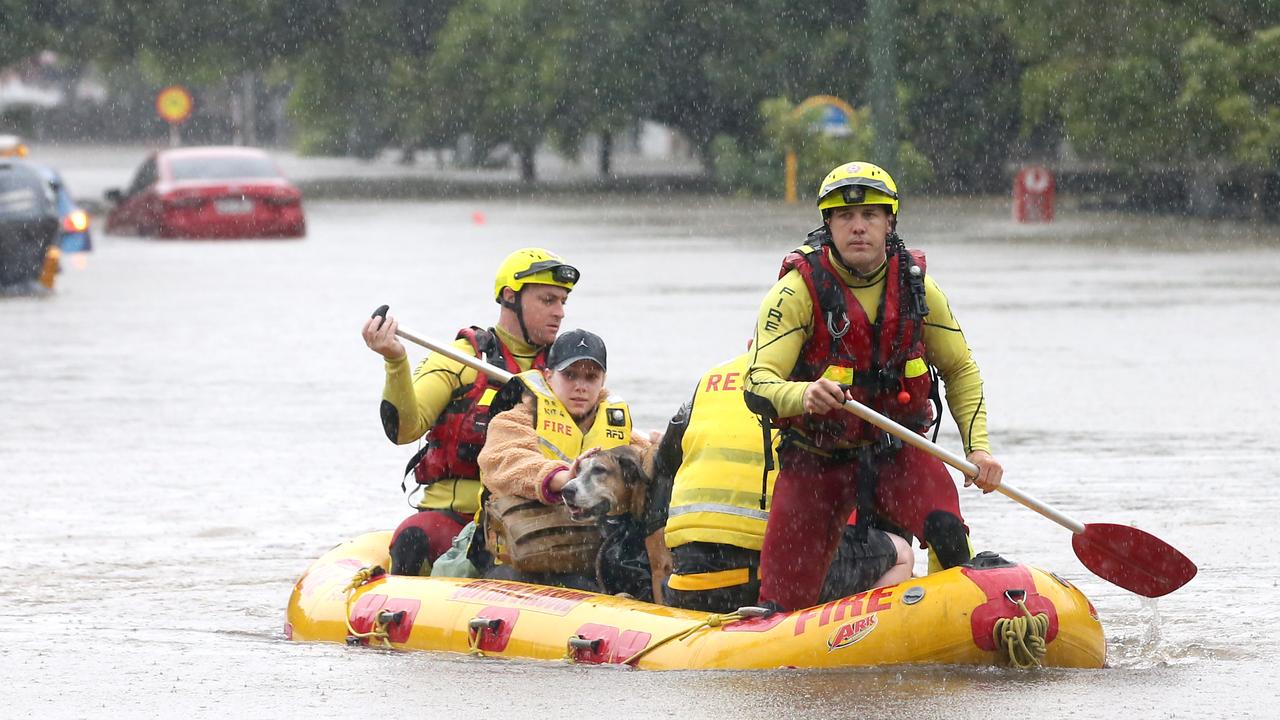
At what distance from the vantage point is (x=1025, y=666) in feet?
22.5

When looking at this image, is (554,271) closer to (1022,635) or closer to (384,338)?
(384,338)

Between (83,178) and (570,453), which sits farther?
(83,178)

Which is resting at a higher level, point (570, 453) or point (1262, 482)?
point (570, 453)

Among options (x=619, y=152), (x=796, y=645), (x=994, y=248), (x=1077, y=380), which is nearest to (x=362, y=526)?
(x=796, y=645)

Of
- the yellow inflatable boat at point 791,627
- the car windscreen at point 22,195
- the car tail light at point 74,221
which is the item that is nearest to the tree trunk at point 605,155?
the car tail light at point 74,221

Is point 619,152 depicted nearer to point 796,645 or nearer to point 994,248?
point 994,248

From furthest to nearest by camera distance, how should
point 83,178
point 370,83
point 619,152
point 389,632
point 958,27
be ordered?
1. point 619,152
2. point 83,178
3. point 370,83
4. point 958,27
5. point 389,632

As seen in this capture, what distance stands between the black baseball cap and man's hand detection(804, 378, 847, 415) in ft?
3.73

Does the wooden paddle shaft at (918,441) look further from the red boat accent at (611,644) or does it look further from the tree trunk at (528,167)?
the tree trunk at (528,167)

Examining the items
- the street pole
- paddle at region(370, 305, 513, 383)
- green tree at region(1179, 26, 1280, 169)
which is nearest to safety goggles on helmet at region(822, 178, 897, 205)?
paddle at region(370, 305, 513, 383)

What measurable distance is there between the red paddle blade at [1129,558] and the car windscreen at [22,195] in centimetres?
1677

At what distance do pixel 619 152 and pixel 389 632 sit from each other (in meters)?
75.6

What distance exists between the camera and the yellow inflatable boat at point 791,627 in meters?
6.81

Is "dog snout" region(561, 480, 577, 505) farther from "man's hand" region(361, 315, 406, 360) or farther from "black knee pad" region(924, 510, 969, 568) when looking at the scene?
"black knee pad" region(924, 510, 969, 568)
